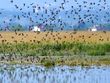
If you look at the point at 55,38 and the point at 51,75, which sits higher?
the point at 55,38

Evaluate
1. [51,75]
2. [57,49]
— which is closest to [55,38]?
[57,49]

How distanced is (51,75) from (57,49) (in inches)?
718

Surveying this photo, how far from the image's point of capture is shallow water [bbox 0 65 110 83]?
2250 centimetres

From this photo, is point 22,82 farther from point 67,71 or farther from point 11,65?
point 11,65

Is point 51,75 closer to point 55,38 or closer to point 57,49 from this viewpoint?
point 57,49

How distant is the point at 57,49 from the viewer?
42.8 m

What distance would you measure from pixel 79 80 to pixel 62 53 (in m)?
16.7

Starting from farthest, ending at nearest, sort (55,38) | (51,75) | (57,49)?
(55,38) < (57,49) < (51,75)

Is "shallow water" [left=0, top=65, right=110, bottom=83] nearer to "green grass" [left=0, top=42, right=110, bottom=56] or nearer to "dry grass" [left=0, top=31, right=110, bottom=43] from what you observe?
"green grass" [left=0, top=42, right=110, bottom=56]

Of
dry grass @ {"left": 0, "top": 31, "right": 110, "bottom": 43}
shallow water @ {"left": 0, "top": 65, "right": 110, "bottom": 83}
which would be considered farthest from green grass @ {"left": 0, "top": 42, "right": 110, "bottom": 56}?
shallow water @ {"left": 0, "top": 65, "right": 110, "bottom": 83}

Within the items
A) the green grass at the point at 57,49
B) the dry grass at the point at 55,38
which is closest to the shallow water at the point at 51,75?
the green grass at the point at 57,49

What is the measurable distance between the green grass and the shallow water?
1057 centimetres

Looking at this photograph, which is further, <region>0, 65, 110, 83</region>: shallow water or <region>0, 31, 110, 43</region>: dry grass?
<region>0, 31, 110, 43</region>: dry grass

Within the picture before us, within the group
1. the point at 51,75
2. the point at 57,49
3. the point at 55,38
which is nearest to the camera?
the point at 51,75
